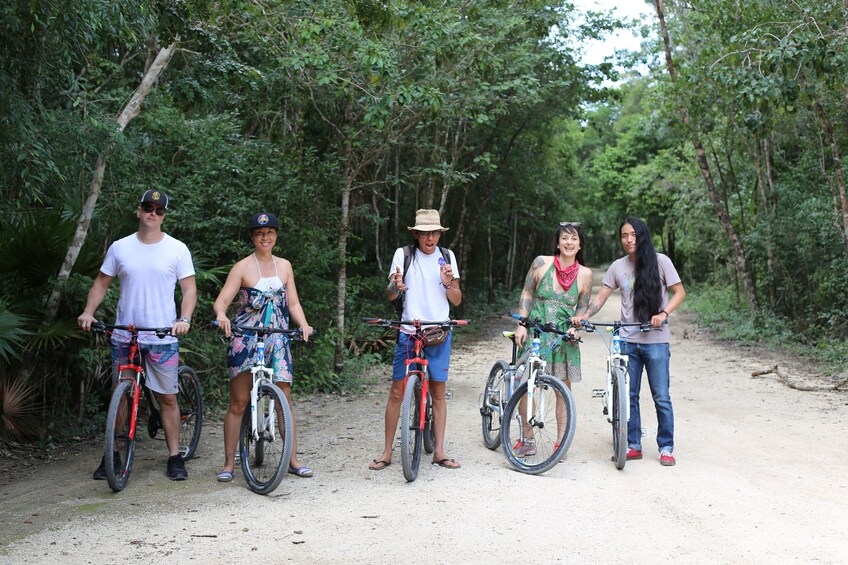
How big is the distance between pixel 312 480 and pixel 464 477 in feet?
3.88

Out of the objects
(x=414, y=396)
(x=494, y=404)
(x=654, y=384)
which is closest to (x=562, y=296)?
(x=654, y=384)

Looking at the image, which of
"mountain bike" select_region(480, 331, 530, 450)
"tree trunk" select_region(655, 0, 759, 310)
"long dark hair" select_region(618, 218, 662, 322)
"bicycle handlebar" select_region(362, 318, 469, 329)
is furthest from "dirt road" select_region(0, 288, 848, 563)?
"tree trunk" select_region(655, 0, 759, 310)

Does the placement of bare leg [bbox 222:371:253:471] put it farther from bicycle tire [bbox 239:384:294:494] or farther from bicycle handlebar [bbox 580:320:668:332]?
bicycle handlebar [bbox 580:320:668:332]

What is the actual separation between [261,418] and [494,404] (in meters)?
2.28

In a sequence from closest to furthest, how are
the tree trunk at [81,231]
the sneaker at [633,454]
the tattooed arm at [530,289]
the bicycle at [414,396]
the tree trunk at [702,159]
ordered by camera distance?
the bicycle at [414,396] < the sneaker at [633,454] < the tattooed arm at [530,289] < the tree trunk at [81,231] < the tree trunk at [702,159]

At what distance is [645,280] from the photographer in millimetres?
7121

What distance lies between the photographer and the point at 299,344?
11820mm

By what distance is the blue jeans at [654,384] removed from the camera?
717 cm

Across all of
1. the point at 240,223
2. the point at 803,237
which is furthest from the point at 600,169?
the point at 240,223

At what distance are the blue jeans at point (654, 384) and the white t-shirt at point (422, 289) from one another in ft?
5.47

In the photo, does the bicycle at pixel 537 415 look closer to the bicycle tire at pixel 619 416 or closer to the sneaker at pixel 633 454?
the bicycle tire at pixel 619 416

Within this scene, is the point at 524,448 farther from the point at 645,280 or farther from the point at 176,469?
the point at 176,469

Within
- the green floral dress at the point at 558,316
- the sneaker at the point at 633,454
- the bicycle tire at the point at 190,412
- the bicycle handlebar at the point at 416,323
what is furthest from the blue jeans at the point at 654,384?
the bicycle tire at the point at 190,412

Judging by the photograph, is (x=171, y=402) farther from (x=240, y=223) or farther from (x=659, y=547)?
(x=240, y=223)
